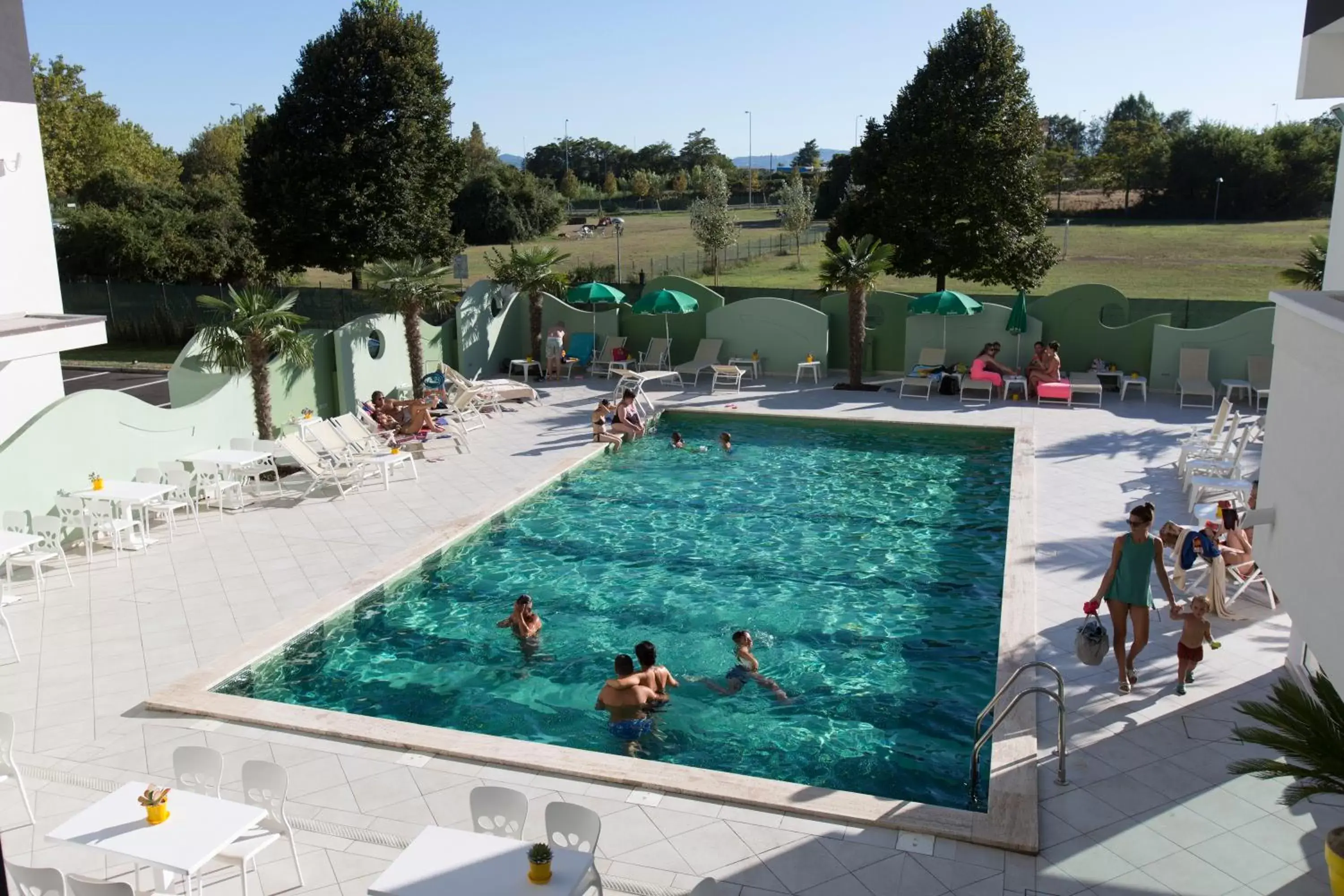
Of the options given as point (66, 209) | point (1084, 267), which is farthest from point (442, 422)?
point (1084, 267)

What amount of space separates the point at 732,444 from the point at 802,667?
8.34 metres

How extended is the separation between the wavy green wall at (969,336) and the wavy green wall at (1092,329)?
1.58ft

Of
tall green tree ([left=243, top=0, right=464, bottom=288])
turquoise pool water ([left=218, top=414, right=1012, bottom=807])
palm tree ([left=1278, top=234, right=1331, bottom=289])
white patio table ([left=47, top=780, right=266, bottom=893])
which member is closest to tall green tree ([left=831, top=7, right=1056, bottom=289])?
palm tree ([left=1278, top=234, right=1331, bottom=289])

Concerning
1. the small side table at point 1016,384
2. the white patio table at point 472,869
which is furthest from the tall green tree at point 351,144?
the white patio table at point 472,869

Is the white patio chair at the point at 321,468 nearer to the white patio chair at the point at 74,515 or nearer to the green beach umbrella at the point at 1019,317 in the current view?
the white patio chair at the point at 74,515

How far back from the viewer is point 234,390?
50.2 ft

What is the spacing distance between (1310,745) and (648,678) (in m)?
4.81

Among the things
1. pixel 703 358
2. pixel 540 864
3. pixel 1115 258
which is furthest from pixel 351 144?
pixel 1115 258

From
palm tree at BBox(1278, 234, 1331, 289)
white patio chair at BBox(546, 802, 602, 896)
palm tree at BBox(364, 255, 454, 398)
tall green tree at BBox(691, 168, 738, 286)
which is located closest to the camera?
white patio chair at BBox(546, 802, 602, 896)

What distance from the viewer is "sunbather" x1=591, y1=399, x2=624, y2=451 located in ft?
57.0

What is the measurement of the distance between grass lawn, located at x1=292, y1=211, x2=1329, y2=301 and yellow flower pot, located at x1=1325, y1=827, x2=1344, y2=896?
105ft

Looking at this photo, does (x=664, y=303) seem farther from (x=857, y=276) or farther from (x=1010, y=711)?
(x=1010, y=711)

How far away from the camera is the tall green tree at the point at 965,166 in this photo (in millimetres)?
25281

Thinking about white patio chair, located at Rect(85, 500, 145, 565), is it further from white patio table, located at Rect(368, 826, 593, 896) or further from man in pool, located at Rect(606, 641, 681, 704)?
white patio table, located at Rect(368, 826, 593, 896)
